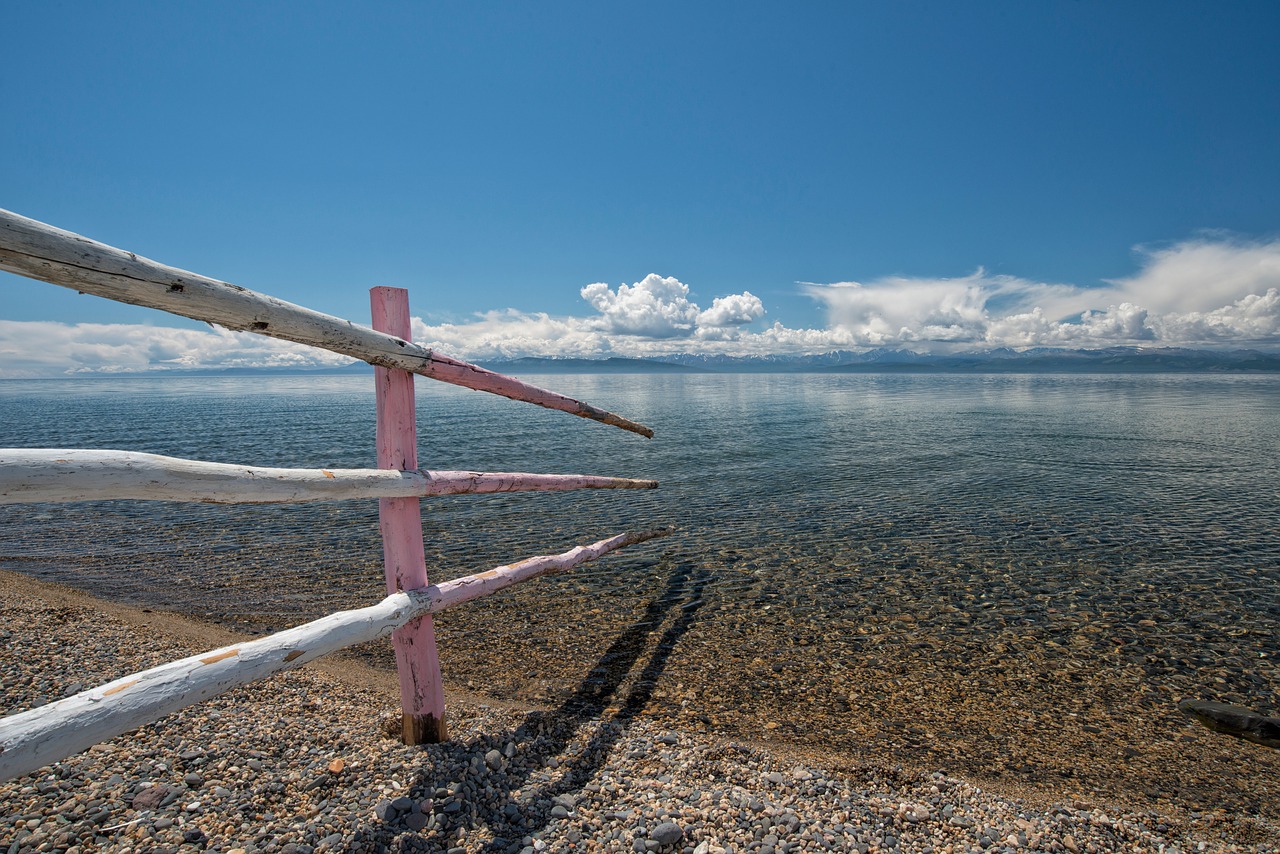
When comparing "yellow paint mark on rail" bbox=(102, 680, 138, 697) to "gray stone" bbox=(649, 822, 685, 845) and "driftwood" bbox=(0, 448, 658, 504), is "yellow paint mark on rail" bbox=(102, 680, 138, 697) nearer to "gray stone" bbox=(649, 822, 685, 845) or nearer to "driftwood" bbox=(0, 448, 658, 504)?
"driftwood" bbox=(0, 448, 658, 504)

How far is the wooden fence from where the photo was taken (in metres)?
2.04

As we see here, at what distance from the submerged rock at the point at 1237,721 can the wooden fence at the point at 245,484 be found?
6.61 m

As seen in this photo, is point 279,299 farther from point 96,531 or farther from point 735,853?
point 96,531

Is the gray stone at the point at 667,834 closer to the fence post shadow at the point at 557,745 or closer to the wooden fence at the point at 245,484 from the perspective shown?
the fence post shadow at the point at 557,745

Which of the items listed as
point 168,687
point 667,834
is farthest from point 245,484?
point 667,834

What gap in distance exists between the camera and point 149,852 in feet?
10.1

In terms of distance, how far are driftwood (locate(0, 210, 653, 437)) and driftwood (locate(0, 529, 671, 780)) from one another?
58.3 inches

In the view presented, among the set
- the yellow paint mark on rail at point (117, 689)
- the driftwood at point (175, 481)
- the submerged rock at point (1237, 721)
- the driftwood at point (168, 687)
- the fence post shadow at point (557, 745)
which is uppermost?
the driftwood at point (175, 481)

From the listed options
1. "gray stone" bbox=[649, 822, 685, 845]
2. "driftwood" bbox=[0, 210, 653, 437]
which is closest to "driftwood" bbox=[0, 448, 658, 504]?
"driftwood" bbox=[0, 210, 653, 437]

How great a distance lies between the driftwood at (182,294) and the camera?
2068 millimetres

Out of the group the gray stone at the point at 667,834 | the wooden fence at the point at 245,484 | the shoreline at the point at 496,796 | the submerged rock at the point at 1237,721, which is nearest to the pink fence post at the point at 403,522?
the wooden fence at the point at 245,484

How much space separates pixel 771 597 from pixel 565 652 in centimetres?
333

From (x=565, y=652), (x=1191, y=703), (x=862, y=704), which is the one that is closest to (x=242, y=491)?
(x=565, y=652)

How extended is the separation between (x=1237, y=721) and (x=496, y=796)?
266 inches
